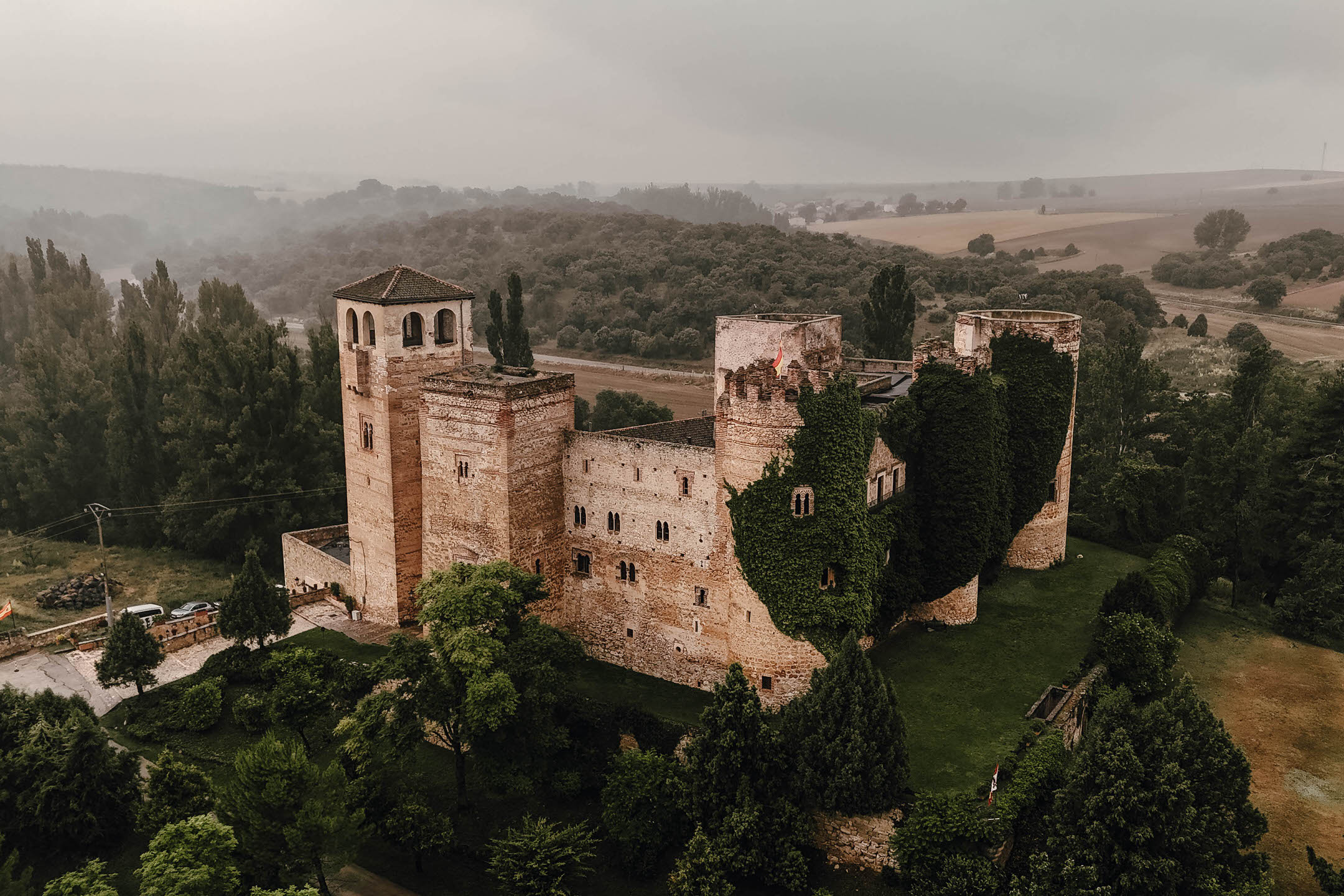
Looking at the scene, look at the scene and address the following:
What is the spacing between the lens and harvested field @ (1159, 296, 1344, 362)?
2879 inches

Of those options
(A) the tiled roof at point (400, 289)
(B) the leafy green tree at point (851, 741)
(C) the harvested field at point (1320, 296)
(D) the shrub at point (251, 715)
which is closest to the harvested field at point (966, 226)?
(C) the harvested field at point (1320, 296)

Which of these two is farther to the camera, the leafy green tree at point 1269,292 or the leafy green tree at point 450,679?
the leafy green tree at point 1269,292

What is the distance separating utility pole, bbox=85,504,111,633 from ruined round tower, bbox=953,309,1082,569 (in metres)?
35.6

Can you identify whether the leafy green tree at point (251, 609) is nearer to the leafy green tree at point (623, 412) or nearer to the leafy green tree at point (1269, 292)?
the leafy green tree at point (623, 412)

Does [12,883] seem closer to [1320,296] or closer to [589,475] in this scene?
[589,475]

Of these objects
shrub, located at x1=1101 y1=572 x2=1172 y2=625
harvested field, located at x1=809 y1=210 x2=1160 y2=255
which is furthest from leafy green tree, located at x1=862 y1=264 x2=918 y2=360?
harvested field, located at x1=809 y1=210 x2=1160 y2=255

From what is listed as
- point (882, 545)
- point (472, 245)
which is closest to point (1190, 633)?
point (882, 545)

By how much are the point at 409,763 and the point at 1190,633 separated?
31045 mm

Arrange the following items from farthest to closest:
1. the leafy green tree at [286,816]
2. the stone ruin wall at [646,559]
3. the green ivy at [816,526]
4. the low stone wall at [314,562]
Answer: the low stone wall at [314,562]
the stone ruin wall at [646,559]
the green ivy at [816,526]
the leafy green tree at [286,816]

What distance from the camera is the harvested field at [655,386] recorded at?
74.9 meters

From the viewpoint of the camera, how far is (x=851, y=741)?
2708cm

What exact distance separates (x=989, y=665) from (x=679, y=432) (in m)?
14.7

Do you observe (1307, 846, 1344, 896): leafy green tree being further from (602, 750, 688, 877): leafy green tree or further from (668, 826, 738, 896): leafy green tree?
(602, 750, 688, 877): leafy green tree

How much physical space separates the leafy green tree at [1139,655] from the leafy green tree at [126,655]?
33.9 m
